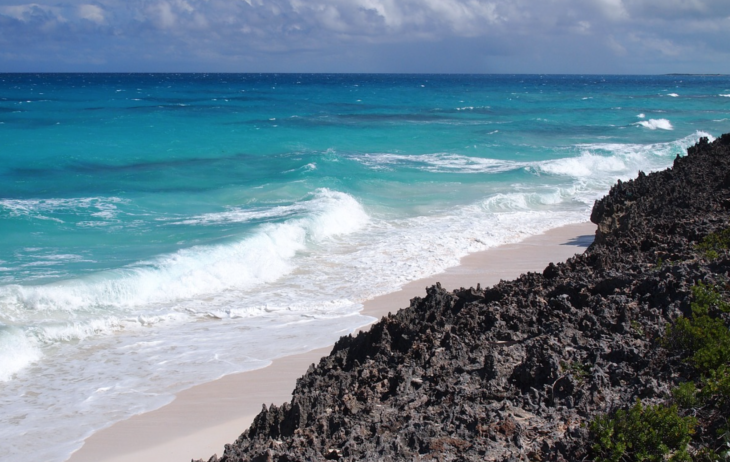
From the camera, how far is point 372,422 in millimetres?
4457

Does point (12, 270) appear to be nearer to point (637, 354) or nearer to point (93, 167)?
point (637, 354)

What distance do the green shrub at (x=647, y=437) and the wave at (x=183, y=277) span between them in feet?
32.5

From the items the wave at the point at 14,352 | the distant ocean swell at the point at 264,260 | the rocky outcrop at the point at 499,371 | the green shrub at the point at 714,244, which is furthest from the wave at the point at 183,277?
the green shrub at the point at 714,244

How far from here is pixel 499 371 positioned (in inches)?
194

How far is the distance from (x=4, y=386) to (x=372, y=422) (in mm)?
6621

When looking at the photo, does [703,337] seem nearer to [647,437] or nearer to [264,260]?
[647,437]

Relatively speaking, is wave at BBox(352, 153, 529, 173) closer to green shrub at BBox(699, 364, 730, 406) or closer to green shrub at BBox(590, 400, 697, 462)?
green shrub at BBox(699, 364, 730, 406)

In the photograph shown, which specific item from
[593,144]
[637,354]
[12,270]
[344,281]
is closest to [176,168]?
[12,270]

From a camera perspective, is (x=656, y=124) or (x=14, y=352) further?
(x=656, y=124)

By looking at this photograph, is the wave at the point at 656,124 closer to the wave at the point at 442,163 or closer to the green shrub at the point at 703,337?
the wave at the point at 442,163

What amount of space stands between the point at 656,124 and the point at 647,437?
49.5 metres

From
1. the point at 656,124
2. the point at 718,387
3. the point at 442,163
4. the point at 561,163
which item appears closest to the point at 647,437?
the point at 718,387

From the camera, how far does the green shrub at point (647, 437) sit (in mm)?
3760

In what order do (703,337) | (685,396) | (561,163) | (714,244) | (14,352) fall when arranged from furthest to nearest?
(561,163), (14,352), (714,244), (703,337), (685,396)
